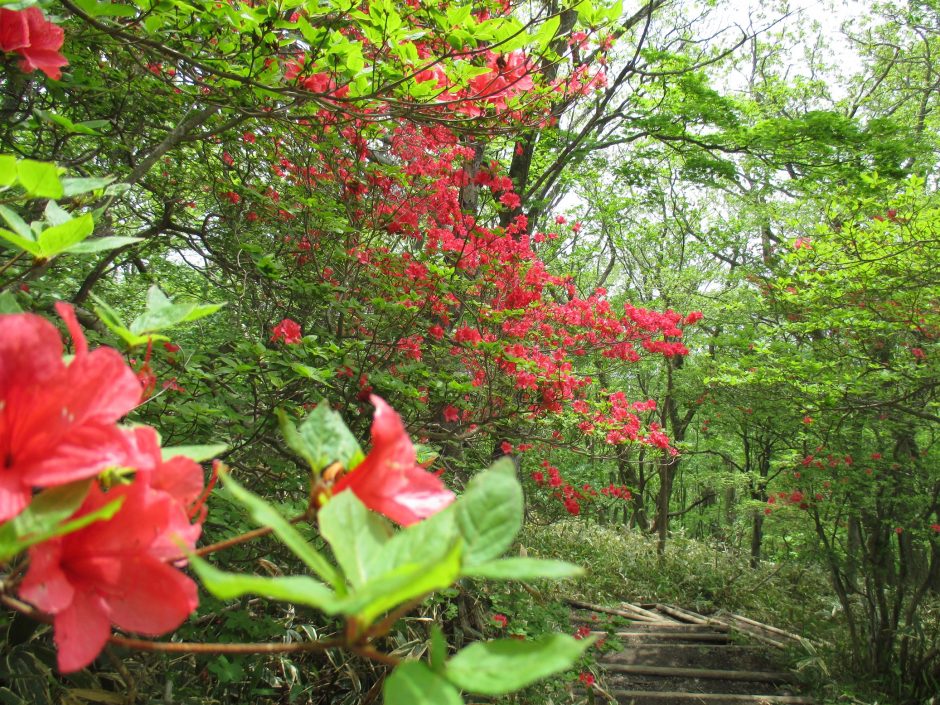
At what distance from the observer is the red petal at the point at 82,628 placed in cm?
31

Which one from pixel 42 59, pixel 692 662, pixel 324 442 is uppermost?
pixel 42 59

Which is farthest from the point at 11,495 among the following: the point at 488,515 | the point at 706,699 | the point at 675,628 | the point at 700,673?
the point at 675,628

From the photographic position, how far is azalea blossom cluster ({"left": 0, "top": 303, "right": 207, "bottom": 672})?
304 mm

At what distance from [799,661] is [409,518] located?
21.8 ft

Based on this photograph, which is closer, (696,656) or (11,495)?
(11,495)

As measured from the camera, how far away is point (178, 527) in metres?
0.34

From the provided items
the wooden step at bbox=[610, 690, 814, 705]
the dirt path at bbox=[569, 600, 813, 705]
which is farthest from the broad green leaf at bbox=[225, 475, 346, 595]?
the wooden step at bbox=[610, 690, 814, 705]

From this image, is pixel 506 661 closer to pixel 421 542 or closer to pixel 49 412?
pixel 421 542

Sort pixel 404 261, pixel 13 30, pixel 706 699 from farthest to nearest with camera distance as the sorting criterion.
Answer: pixel 706 699 → pixel 404 261 → pixel 13 30

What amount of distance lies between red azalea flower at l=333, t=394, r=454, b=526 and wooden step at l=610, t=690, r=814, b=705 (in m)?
5.31

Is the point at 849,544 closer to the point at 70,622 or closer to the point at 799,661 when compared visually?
the point at 799,661

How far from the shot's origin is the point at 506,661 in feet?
0.96

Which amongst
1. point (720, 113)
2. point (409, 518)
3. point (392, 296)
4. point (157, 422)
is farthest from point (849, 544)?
point (409, 518)

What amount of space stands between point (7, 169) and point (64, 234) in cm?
7
